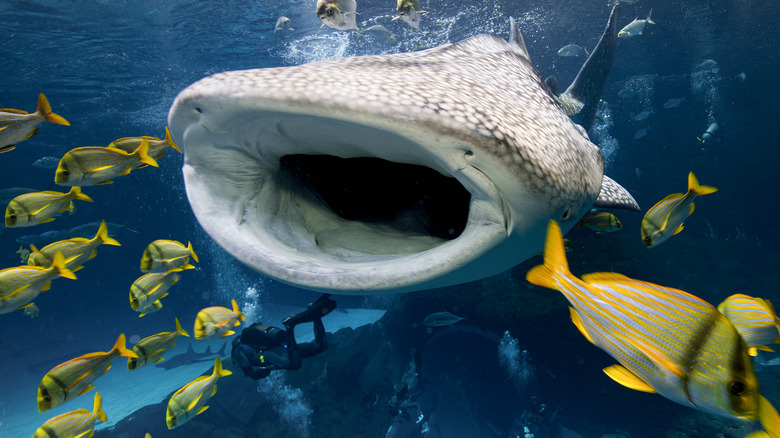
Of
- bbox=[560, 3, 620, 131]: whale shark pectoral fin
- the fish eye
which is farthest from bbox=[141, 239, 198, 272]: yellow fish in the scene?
bbox=[560, 3, 620, 131]: whale shark pectoral fin

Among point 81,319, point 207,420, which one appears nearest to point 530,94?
point 207,420

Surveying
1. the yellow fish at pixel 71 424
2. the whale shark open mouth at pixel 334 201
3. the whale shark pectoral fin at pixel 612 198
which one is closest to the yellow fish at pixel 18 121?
the yellow fish at pixel 71 424

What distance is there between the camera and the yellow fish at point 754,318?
2.53 meters

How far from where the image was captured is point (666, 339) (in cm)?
128

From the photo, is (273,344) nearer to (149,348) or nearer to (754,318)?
(149,348)

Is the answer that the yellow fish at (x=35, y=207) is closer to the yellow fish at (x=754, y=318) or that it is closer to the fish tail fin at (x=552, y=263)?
the fish tail fin at (x=552, y=263)

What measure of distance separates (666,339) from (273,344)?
7421mm

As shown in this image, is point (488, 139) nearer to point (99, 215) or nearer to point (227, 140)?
point (227, 140)

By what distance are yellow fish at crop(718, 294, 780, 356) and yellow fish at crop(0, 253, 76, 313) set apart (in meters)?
6.07

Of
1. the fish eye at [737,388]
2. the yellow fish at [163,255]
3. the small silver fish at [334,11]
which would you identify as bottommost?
the yellow fish at [163,255]

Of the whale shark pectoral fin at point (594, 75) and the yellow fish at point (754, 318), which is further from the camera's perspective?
the whale shark pectoral fin at point (594, 75)

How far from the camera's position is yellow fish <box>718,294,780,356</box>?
2.53 m

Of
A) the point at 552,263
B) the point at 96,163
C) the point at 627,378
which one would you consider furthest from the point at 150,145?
the point at 627,378

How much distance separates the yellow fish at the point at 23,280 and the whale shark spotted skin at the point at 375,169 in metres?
3.63
